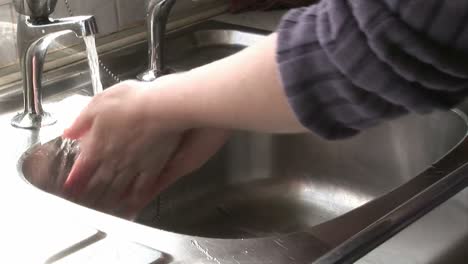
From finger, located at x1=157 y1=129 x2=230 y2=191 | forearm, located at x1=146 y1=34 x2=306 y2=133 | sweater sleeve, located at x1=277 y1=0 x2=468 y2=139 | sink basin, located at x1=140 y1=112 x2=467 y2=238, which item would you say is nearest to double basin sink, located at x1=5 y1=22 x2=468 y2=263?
sink basin, located at x1=140 y1=112 x2=467 y2=238

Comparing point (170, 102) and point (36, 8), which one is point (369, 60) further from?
point (36, 8)

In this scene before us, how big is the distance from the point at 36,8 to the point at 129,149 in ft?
0.69

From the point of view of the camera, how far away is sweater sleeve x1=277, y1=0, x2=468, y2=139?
38 cm

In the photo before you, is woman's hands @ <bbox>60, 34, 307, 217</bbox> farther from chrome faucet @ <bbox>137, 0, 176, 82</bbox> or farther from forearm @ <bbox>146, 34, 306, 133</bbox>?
chrome faucet @ <bbox>137, 0, 176, 82</bbox>

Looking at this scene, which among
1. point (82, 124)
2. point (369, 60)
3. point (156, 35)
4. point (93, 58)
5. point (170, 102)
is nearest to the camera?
point (369, 60)

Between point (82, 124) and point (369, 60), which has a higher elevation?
point (369, 60)

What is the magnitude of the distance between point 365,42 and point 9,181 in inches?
16.1

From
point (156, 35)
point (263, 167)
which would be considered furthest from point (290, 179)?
point (156, 35)

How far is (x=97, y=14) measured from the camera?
98 centimetres

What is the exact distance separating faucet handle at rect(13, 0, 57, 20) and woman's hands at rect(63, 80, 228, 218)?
0.48 feet

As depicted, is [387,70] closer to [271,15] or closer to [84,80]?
[84,80]

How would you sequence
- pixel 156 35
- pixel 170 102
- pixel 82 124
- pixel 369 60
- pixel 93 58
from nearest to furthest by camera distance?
pixel 369 60
pixel 170 102
pixel 82 124
pixel 93 58
pixel 156 35

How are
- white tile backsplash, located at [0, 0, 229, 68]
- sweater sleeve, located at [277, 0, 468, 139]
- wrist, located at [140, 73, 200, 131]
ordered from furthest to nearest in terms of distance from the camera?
white tile backsplash, located at [0, 0, 229, 68] < wrist, located at [140, 73, 200, 131] < sweater sleeve, located at [277, 0, 468, 139]

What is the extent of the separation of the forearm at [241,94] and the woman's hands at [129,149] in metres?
0.04
